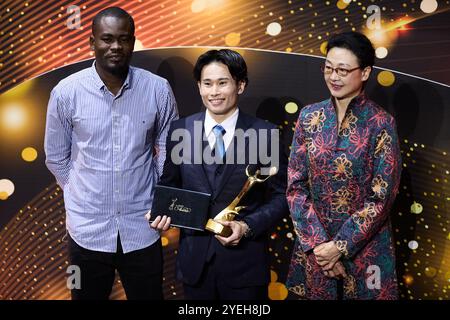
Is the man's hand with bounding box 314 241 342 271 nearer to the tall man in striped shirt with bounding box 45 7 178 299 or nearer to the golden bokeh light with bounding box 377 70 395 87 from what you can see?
the tall man in striped shirt with bounding box 45 7 178 299

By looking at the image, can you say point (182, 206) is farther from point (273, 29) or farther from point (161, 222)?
point (273, 29)

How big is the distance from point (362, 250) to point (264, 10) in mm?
1386

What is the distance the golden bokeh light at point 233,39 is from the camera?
10.5ft

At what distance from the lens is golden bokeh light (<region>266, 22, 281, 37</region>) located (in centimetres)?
317

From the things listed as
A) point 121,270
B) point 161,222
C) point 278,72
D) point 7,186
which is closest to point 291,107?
point 278,72

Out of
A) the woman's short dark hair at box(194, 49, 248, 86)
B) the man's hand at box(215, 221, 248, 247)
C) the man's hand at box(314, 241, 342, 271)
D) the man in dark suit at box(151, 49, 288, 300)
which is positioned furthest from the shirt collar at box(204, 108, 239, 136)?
the man's hand at box(314, 241, 342, 271)

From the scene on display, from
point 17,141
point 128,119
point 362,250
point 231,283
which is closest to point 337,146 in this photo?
point 362,250

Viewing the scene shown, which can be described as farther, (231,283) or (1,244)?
(1,244)

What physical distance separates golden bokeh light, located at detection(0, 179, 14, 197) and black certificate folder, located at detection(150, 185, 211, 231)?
126 centimetres

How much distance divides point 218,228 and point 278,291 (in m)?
1.12

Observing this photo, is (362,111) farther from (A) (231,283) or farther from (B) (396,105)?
(A) (231,283)

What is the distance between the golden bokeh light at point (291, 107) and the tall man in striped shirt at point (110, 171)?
722mm

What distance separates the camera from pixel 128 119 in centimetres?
274

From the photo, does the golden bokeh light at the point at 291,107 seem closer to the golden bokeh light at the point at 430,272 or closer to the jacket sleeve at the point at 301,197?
the jacket sleeve at the point at 301,197
